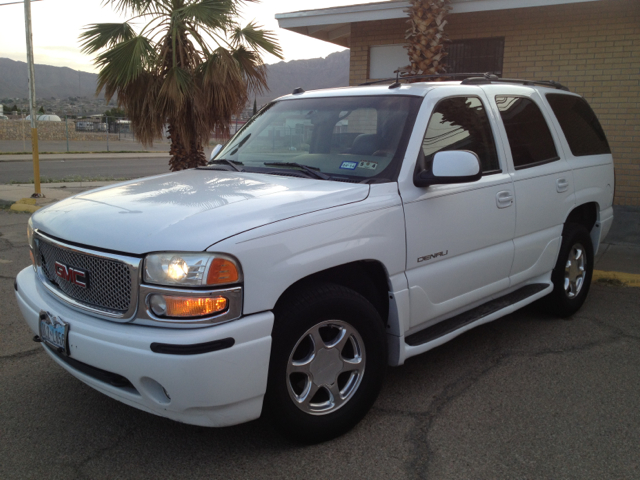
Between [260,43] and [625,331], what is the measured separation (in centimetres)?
781

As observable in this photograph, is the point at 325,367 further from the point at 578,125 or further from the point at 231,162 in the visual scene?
the point at 578,125

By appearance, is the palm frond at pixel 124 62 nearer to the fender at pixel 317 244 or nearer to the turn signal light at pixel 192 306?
the fender at pixel 317 244

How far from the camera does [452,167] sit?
334 cm

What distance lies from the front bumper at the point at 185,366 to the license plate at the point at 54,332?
2.2 inches

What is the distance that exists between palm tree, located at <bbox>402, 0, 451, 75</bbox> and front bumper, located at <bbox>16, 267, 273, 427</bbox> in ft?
→ 25.5

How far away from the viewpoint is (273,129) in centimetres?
434

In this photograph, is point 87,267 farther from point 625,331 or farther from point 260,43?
point 260,43

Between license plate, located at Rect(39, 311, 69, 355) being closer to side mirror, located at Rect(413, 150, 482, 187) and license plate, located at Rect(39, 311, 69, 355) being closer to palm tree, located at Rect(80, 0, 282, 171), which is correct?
side mirror, located at Rect(413, 150, 482, 187)

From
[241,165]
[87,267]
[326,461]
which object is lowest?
[326,461]

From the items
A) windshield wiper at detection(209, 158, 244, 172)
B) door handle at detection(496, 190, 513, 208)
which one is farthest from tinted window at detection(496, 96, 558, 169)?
→ windshield wiper at detection(209, 158, 244, 172)

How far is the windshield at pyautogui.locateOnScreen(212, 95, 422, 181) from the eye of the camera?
11.7ft

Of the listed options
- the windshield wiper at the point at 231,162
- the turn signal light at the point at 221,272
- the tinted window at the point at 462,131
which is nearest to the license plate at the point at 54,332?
the turn signal light at the point at 221,272

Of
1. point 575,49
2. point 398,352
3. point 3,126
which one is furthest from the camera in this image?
point 3,126

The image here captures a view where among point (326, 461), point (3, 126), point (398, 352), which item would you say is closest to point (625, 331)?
point (398, 352)
